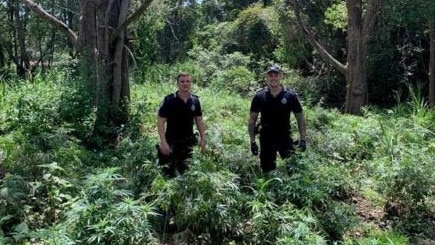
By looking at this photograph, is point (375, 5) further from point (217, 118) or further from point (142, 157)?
point (142, 157)

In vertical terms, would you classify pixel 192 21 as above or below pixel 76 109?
above

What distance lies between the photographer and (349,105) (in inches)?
488

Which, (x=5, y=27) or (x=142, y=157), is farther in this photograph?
(x=5, y=27)

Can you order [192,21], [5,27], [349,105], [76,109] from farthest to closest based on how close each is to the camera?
[192,21]
[5,27]
[349,105]
[76,109]

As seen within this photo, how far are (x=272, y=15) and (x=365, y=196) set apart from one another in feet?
57.9

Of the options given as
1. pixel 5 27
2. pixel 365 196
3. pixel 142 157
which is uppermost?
pixel 5 27

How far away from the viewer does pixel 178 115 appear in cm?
524

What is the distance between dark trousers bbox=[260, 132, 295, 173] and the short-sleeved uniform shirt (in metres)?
0.89

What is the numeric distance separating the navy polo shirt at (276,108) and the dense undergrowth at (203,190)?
0.43m

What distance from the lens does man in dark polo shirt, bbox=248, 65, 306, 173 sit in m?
5.45

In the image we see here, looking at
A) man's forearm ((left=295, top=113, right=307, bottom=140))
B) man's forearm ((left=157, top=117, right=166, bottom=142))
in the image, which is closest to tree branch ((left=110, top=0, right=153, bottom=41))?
man's forearm ((left=157, top=117, right=166, bottom=142))

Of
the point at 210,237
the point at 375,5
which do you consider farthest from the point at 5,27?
the point at 210,237

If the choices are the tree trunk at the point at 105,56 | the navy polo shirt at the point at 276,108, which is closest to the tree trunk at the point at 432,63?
the tree trunk at the point at 105,56

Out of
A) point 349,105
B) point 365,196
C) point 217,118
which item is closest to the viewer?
point 365,196
